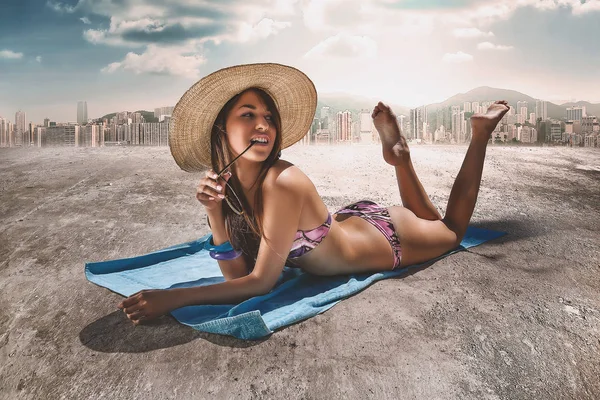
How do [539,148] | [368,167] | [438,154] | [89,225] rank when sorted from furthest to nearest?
[539,148] < [438,154] < [368,167] < [89,225]

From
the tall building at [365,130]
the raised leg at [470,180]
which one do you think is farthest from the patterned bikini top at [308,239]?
the tall building at [365,130]

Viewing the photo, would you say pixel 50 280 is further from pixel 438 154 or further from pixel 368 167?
pixel 438 154

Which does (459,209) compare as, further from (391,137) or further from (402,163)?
(391,137)

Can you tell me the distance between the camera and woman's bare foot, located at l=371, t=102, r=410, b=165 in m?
3.09

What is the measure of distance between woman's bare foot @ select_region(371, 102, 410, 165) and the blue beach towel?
730 mm

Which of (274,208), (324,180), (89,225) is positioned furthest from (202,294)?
(324,180)

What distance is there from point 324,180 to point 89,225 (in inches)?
119

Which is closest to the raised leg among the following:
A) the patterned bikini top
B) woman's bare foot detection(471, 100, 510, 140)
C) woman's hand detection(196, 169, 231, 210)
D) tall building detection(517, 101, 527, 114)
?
woman's bare foot detection(471, 100, 510, 140)

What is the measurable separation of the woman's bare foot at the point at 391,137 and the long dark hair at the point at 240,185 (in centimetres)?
103

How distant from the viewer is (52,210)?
4.64 m

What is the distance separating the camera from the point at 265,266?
90.0 inches

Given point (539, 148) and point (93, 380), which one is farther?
point (539, 148)

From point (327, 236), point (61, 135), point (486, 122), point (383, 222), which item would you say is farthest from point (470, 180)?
point (61, 135)

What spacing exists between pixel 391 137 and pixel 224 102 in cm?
130
